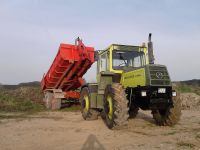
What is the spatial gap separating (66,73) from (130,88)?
556 centimetres

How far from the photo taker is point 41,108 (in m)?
17.0

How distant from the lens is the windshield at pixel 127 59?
10035mm

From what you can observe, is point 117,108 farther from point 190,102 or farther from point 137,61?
point 190,102

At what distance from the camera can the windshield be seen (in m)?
10.0

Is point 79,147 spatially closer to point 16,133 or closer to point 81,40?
point 16,133

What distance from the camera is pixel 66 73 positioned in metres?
14.1

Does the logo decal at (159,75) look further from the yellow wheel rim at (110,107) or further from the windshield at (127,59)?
the yellow wheel rim at (110,107)

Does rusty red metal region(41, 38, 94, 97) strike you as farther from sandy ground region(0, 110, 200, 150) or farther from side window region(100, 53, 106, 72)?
sandy ground region(0, 110, 200, 150)

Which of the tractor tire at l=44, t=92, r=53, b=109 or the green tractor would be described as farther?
the tractor tire at l=44, t=92, r=53, b=109

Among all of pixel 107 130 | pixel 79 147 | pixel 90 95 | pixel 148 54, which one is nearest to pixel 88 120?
pixel 90 95

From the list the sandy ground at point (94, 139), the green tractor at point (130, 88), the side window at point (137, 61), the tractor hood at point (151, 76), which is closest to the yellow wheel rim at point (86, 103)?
the green tractor at point (130, 88)

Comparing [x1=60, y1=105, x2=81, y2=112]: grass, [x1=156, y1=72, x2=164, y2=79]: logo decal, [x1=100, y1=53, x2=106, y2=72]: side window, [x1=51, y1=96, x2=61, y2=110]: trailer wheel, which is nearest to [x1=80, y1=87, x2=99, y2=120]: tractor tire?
[x1=100, y1=53, x2=106, y2=72]: side window

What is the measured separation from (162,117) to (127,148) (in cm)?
375

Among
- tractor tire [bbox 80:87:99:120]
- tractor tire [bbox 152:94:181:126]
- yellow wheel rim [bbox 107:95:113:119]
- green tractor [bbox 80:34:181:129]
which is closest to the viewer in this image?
green tractor [bbox 80:34:181:129]
